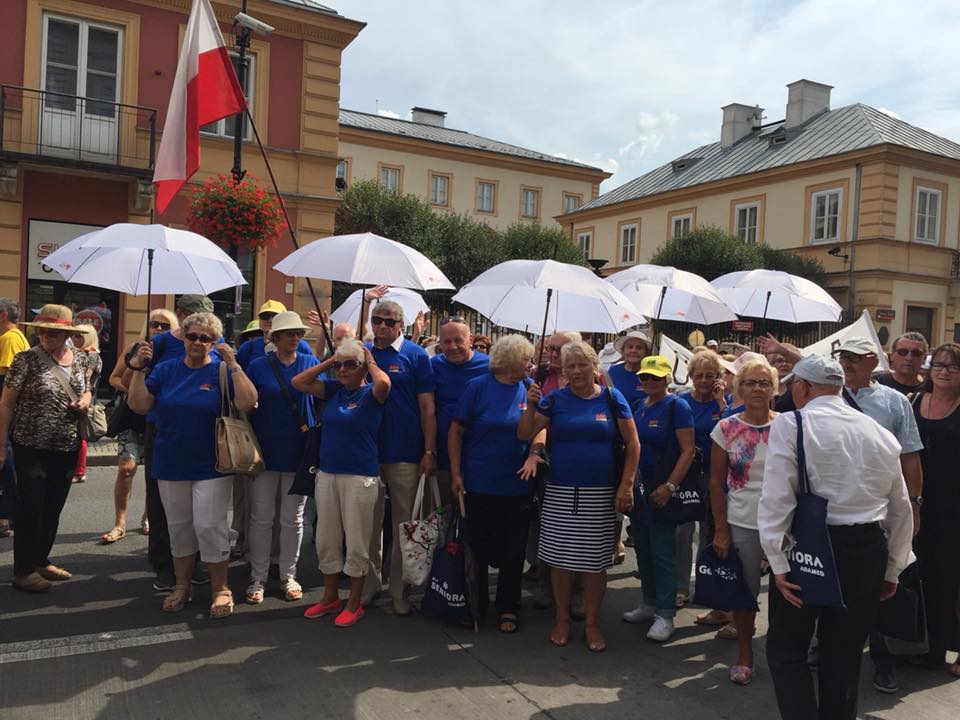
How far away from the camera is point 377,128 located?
4169cm

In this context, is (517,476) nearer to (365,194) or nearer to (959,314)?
(365,194)

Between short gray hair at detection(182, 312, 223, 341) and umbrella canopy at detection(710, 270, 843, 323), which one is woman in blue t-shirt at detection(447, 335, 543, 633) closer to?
short gray hair at detection(182, 312, 223, 341)

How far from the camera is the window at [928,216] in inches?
1125

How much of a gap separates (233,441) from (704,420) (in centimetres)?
317

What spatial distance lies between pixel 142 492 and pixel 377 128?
3540 centimetres

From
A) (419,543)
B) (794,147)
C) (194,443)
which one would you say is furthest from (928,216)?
(194,443)

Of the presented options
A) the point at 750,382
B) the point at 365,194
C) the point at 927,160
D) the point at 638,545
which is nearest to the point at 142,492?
the point at 638,545

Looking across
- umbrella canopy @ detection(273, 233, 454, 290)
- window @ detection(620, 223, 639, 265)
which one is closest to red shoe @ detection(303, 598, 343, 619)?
umbrella canopy @ detection(273, 233, 454, 290)

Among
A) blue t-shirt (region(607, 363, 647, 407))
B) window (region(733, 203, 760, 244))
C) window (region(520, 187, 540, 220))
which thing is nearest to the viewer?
blue t-shirt (region(607, 363, 647, 407))

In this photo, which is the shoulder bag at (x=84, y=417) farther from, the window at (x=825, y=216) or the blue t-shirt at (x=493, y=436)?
the window at (x=825, y=216)

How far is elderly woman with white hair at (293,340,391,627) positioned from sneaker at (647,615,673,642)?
1.88 metres

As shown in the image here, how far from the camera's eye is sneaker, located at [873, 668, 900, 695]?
4.46 m

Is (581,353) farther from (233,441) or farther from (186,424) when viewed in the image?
(186,424)

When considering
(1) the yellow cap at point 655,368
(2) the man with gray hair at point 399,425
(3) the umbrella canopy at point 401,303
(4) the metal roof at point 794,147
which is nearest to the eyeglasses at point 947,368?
(1) the yellow cap at point 655,368
